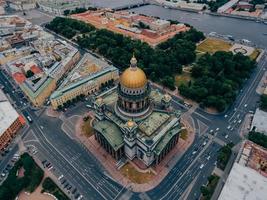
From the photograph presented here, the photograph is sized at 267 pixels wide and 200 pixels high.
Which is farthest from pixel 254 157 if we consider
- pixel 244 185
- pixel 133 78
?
pixel 133 78

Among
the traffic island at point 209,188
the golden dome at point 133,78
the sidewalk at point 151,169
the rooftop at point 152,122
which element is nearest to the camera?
the traffic island at point 209,188

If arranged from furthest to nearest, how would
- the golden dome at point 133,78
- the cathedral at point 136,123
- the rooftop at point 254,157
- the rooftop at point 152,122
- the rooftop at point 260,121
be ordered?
1. the rooftop at point 260,121
2. the rooftop at point 152,122
3. the cathedral at point 136,123
4. the golden dome at point 133,78
5. the rooftop at point 254,157

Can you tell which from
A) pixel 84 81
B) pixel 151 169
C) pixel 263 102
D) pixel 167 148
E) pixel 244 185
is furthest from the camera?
pixel 84 81

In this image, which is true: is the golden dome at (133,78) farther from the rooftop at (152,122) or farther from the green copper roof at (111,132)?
the green copper roof at (111,132)

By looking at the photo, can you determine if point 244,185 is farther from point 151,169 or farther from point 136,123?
point 136,123

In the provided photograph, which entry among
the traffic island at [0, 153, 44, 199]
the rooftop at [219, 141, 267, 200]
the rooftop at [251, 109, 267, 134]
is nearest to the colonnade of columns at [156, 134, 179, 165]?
the rooftop at [219, 141, 267, 200]

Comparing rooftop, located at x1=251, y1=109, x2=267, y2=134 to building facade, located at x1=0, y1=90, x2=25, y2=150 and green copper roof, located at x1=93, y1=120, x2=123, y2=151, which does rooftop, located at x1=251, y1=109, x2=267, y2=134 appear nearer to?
green copper roof, located at x1=93, y1=120, x2=123, y2=151

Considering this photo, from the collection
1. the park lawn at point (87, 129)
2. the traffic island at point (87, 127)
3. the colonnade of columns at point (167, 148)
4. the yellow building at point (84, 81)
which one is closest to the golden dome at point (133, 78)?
the colonnade of columns at point (167, 148)

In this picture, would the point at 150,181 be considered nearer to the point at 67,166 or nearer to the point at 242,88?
the point at 67,166
